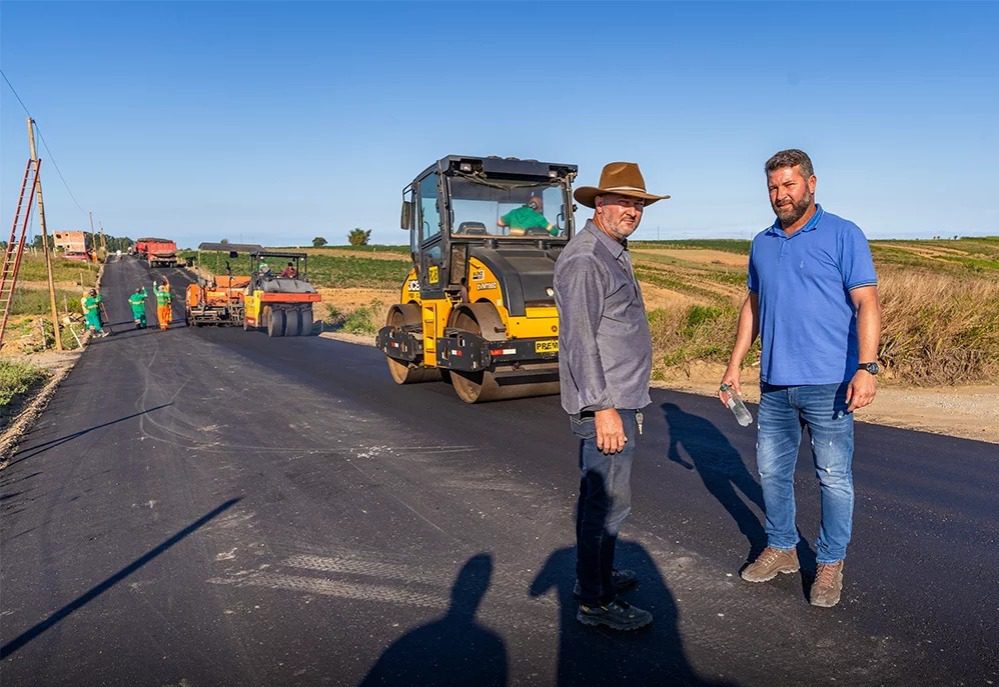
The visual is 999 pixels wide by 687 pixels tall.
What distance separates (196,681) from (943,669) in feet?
9.72

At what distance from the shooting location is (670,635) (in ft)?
10.6

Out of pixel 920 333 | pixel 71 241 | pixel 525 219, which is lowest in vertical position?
pixel 920 333

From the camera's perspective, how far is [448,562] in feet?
13.5

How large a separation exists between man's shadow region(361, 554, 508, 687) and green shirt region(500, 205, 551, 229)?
6731 mm

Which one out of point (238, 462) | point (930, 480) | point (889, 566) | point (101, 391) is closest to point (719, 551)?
point (889, 566)

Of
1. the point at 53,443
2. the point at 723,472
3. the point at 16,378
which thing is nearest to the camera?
the point at 723,472

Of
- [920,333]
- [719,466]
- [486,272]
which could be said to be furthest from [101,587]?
[920,333]

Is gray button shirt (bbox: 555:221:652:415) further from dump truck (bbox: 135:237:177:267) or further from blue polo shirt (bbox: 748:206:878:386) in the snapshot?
dump truck (bbox: 135:237:177:267)

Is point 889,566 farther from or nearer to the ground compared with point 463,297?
nearer to the ground

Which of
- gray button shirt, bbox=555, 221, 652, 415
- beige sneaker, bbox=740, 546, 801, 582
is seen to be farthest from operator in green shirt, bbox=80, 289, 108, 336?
beige sneaker, bbox=740, 546, 801, 582

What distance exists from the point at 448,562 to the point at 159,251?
6108cm

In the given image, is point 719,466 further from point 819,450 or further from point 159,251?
point 159,251

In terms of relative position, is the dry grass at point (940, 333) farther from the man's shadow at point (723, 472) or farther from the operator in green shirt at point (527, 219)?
the operator in green shirt at point (527, 219)

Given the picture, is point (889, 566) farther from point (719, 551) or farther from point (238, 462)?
point (238, 462)
